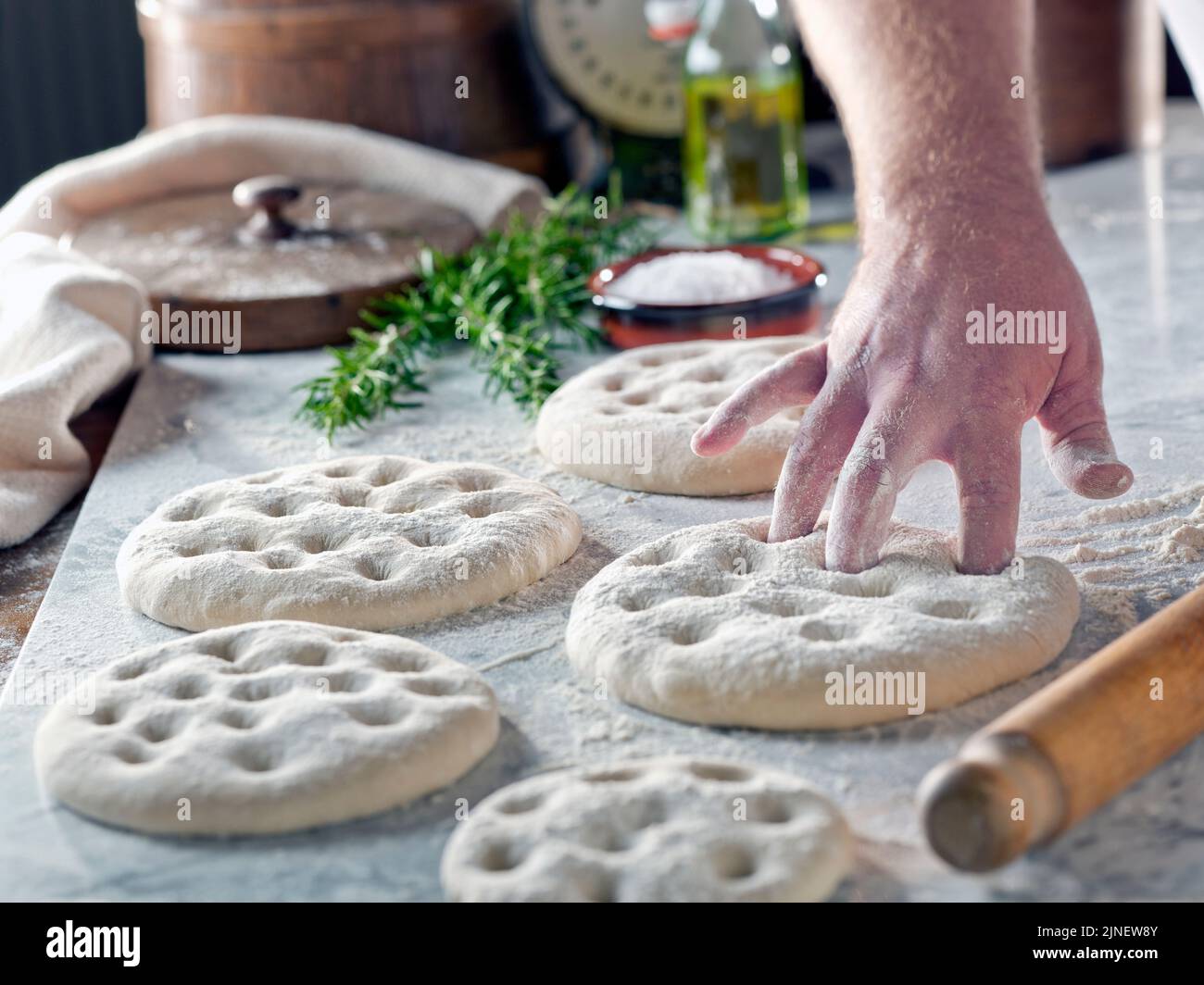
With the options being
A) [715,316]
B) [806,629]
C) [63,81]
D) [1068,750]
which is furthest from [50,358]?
[63,81]

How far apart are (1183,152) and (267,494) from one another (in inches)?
103

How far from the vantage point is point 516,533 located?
1.80m

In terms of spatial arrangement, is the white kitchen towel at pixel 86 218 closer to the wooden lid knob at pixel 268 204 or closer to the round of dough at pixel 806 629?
the wooden lid knob at pixel 268 204

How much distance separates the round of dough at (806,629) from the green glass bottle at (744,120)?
1.54 metres

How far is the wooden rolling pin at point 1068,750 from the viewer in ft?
3.68

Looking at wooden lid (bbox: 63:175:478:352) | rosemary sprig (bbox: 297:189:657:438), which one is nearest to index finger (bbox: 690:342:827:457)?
rosemary sprig (bbox: 297:189:657:438)

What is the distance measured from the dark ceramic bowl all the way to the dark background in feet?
9.17

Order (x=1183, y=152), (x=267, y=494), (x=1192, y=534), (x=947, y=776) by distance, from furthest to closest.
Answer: (x=1183, y=152) < (x=267, y=494) < (x=1192, y=534) < (x=947, y=776)

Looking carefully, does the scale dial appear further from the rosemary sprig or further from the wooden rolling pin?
the wooden rolling pin

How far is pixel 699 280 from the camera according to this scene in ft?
8.56

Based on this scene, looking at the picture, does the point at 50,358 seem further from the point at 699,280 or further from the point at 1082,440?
the point at 1082,440

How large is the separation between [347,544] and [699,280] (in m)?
1.03
